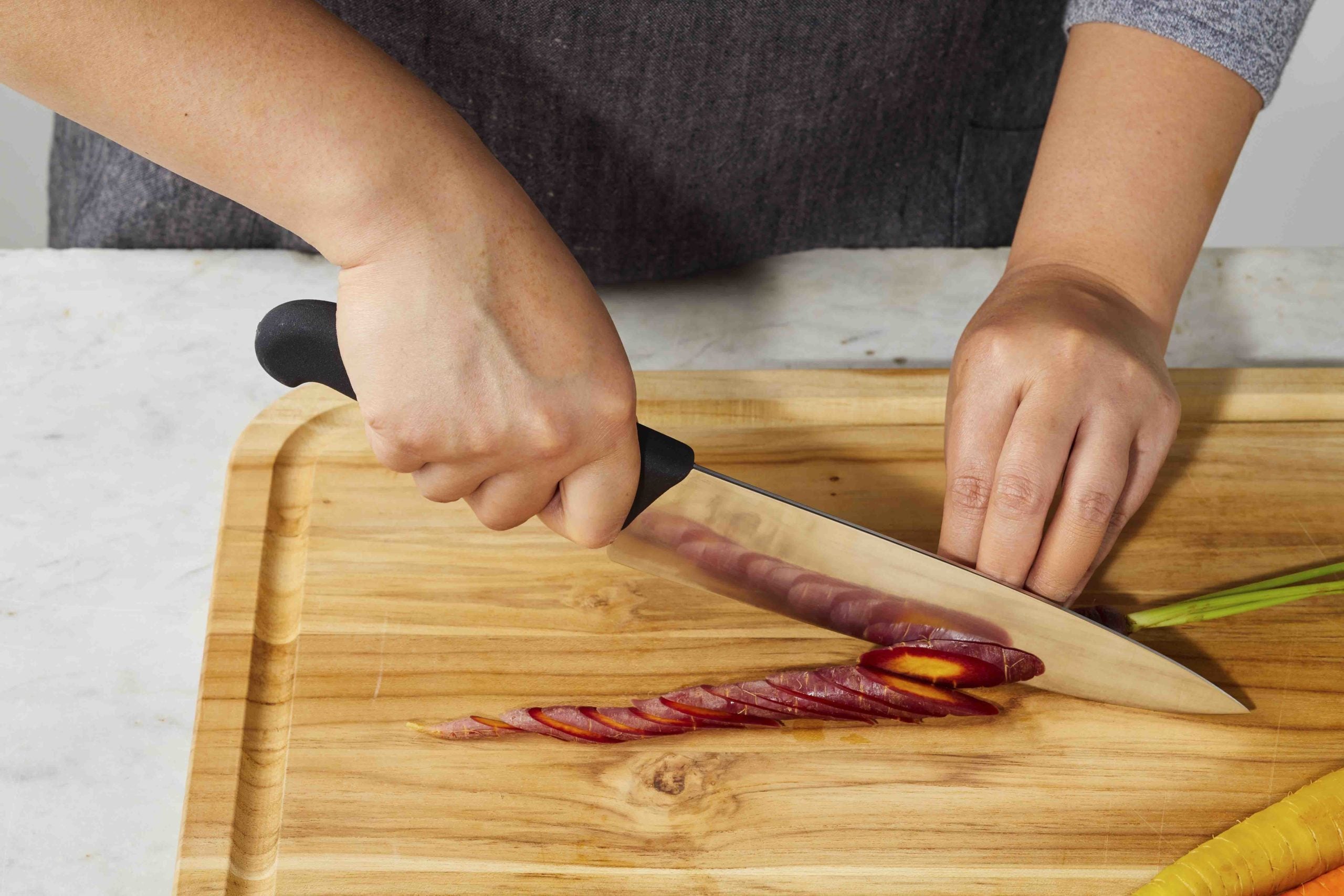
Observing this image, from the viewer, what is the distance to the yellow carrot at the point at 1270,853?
995 millimetres

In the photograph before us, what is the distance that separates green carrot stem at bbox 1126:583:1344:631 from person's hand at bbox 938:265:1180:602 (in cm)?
10

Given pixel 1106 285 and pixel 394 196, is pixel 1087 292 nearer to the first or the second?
pixel 1106 285

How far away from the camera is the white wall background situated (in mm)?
3217

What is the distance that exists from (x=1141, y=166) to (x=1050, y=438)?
375 millimetres

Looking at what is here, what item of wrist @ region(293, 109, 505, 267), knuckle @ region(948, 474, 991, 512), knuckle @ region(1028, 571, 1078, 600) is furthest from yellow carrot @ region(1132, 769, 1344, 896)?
wrist @ region(293, 109, 505, 267)

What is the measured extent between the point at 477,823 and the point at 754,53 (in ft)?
3.11

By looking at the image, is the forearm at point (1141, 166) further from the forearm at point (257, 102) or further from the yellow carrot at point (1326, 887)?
the forearm at point (257, 102)

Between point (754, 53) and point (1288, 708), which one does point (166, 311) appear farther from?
point (1288, 708)

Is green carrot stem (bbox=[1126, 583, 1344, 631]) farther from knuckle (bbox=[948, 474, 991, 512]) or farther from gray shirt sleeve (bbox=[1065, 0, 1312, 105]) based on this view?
gray shirt sleeve (bbox=[1065, 0, 1312, 105])

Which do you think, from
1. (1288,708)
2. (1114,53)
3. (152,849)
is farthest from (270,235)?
(1288,708)

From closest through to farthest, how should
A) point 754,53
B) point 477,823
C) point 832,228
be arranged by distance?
1. point 477,823
2. point 754,53
3. point 832,228

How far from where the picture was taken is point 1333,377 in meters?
1.39

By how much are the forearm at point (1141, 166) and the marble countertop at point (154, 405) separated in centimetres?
32

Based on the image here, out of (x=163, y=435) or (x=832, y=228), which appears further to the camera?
(x=832, y=228)
